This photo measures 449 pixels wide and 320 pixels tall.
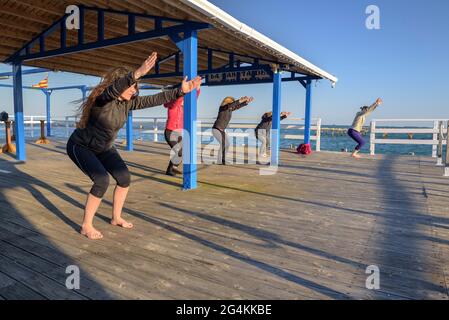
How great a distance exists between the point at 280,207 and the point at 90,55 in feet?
27.5

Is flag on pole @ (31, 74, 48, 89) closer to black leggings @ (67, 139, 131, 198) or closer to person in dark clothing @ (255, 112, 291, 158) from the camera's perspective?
person in dark clothing @ (255, 112, 291, 158)

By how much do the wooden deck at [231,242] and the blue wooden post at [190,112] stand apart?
1.05 feet

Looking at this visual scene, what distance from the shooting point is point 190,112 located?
5.75 m

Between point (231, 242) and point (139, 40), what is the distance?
4665 mm

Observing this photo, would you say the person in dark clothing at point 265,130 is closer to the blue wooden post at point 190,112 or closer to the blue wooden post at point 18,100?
the blue wooden post at point 190,112

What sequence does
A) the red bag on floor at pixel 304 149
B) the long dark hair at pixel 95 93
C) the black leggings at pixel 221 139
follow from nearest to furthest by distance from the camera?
1. the long dark hair at pixel 95 93
2. the black leggings at pixel 221 139
3. the red bag on floor at pixel 304 149

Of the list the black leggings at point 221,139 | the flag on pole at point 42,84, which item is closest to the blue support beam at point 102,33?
the black leggings at point 221,139

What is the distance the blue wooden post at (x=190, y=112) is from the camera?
5691 millimetres

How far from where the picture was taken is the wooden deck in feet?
7.55

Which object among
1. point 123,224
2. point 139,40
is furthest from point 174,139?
point 123,224

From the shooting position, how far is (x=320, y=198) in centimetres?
523

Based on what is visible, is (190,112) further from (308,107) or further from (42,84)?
(42,84)

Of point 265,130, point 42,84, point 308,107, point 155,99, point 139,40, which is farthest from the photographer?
point 42,84
